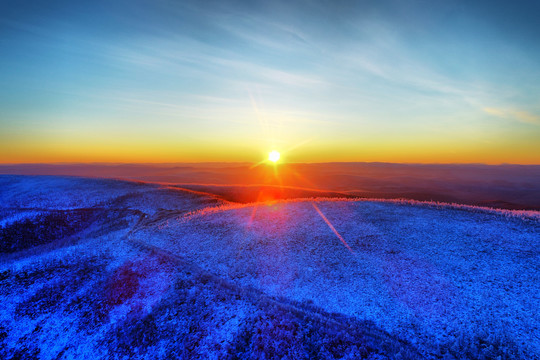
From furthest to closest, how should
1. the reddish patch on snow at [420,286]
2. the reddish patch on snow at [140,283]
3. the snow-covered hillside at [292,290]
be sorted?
the reddish patch on snow at [140,283] < the reddish patch on snow at [420,286] < the snow-covered hillside at [292,290]

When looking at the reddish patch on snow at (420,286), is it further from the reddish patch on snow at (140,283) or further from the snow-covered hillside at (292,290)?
the reddish patch on snow at (140,283)

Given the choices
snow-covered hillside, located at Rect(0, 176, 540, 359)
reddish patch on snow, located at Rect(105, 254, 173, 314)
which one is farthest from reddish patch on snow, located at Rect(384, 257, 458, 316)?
reddish patch on snow, located at Rect(105, 254, 173, 314)

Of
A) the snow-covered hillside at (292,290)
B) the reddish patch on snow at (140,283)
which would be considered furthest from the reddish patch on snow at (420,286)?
the reddish patch on snow at (140,283)

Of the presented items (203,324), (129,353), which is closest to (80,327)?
(129,353)

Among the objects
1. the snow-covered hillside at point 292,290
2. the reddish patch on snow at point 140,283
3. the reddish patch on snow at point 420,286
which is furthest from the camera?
the reddish patch on snow at point 140,283

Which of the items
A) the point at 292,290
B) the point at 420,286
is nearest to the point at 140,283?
the point at 292,290

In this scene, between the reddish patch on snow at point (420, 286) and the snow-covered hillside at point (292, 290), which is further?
the reddish patch on snow at point (420, 286)

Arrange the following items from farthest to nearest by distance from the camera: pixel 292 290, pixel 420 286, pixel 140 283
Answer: pixel 140 283 < pixel 292 290 < pixel 420 286

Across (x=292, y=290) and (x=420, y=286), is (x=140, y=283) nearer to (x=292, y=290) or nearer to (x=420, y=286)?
(x=292, y=290)
